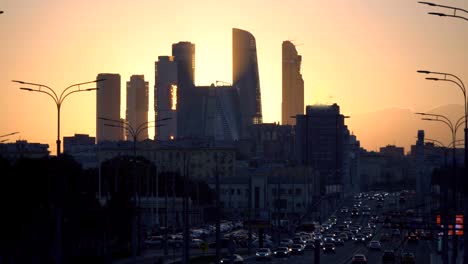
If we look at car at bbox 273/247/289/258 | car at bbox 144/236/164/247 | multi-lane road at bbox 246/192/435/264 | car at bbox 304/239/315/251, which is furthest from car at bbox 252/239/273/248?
car at bbox 273/247/289/258

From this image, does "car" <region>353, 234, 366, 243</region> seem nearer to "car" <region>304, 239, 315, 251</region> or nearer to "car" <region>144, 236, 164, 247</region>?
"car" <region>304, 239, 315, 251</region>

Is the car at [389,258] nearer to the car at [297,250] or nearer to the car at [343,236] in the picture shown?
the car at [297,250]

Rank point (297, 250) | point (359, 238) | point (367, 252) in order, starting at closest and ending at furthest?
1. point (297, 250)
2. point (367, 252)
3. point (359, 238)

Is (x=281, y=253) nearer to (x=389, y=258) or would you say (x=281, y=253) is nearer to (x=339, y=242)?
(x=389, y=258)

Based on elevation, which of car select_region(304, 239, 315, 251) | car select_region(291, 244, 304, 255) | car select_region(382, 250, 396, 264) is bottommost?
car select_region(304, 239, 315, 251)

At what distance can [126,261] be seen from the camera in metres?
94.3

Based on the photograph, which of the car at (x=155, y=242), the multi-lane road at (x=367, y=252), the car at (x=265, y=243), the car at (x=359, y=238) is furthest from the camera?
the car at (x=359, y=238)

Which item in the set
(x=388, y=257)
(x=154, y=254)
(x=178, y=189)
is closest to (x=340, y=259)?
(x=388, y=257)

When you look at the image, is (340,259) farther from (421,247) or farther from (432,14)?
(432,14)

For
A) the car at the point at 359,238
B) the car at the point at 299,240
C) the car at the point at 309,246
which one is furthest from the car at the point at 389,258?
the car at the point at 359,238

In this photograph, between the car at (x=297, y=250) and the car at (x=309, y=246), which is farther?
the car at (x=309, y=246)

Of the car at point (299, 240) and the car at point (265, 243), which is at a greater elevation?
the car at point (299, 240)

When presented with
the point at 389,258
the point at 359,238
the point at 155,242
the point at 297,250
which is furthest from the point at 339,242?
the point at 389,258

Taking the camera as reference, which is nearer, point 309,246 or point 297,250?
point 297,250
